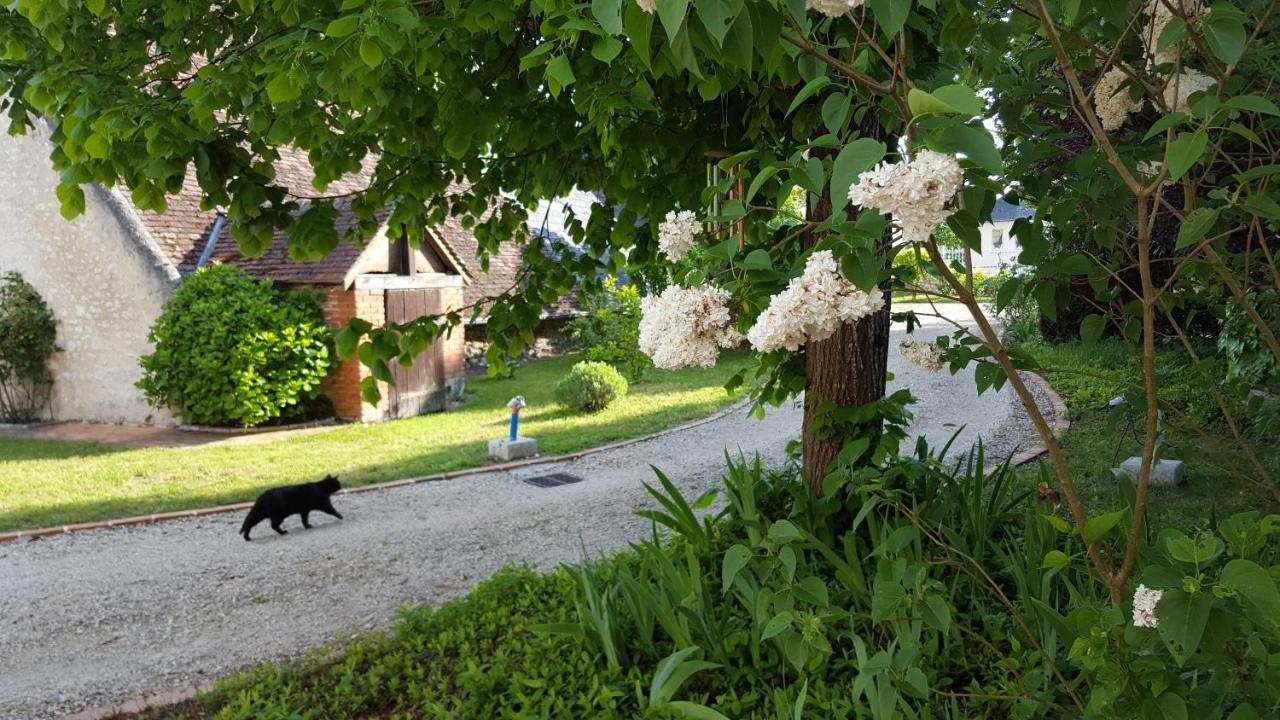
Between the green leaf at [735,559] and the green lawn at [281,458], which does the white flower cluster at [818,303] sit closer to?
the green leaf at [735,559]

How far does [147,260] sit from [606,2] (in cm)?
1395

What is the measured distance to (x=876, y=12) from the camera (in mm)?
1223

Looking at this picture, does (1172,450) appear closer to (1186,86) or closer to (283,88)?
(1186,86)

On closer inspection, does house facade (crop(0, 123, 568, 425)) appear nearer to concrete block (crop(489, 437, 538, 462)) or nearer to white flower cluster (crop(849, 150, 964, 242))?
concrete block (crop(489, 437, 538, 462))

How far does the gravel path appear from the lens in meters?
4.85

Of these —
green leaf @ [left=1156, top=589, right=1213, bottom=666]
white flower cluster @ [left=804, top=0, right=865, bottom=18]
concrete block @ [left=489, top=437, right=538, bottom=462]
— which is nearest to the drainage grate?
concrete block @ [left=489, top=437, right=538, bottom=462]

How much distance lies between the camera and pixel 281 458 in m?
10.2

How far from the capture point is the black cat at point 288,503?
706cm

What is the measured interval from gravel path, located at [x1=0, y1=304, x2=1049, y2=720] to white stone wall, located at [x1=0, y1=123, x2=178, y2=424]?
6.57 m

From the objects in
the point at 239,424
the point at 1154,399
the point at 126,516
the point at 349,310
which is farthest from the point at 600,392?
the point at 1154,399

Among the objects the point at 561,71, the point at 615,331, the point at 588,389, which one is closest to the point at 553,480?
the point at 588,389

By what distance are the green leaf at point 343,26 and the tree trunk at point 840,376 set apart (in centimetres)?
223

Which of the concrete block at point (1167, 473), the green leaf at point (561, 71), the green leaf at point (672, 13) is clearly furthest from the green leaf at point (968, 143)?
the concrete block at point (1167, 473)

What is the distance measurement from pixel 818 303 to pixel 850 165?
35 centimetres
